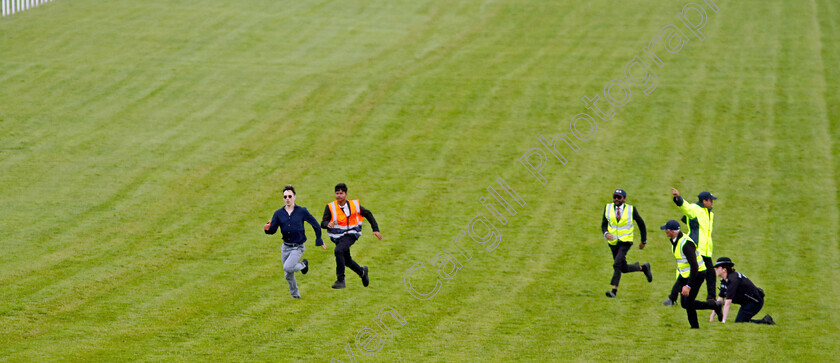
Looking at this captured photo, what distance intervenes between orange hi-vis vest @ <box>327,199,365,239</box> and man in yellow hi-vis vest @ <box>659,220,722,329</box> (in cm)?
600

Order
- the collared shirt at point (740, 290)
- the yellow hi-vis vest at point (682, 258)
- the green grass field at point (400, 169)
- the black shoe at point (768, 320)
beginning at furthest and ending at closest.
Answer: the yellow hi-vis vest at point (682, 258)
the black shoe at point (768, 320)
the green grass field at point (400, 169)
the collared shirt at point (740, 290)

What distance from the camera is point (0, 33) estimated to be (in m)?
43.4

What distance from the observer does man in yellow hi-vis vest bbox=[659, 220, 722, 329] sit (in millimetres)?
15641

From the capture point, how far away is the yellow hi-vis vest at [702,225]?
17.6 meters

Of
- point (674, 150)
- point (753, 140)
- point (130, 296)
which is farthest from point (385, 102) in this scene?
point (130, 296)

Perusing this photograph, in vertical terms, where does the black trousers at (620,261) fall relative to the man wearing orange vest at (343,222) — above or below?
below

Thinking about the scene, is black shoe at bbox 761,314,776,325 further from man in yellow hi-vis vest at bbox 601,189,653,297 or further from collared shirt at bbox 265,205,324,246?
collared shirt at bbox 265,205,324,246

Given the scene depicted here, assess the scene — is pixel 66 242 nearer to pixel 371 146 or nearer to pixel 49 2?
pixel 371 146

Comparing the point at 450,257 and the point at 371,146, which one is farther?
the point at 371,146

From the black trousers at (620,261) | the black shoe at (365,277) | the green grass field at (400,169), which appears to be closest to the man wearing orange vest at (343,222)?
the black shoe at (365,277)

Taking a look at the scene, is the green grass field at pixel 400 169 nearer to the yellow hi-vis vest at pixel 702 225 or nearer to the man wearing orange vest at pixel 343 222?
the man wearing orange vest at pixel 343 222

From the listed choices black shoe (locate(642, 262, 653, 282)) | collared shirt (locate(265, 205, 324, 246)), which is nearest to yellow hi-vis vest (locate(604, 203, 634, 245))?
black shoe (locate(642, 262, 653, 282))

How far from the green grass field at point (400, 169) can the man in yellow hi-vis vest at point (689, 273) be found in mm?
452

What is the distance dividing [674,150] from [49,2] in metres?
37.6
